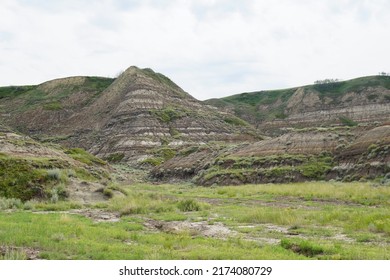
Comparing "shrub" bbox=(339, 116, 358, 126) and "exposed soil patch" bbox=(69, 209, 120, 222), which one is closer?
"exposed soil patch" bbox=(69, 209, 120, 222)

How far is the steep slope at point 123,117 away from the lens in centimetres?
11138

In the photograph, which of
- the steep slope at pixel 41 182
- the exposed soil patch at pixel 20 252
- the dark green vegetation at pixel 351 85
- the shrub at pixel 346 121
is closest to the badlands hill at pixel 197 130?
the shrub at pixel 346 121

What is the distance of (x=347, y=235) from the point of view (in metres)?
15.6

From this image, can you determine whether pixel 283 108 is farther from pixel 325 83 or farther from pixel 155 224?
pixel 155 224

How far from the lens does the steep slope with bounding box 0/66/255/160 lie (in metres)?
111

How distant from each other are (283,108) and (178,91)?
50615 mm

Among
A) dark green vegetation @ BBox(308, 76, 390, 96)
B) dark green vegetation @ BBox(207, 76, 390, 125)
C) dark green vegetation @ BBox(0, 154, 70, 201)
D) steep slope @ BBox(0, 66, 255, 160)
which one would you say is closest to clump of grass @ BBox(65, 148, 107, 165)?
dark green vegetation @ BBox(0, 154, 70, 201)

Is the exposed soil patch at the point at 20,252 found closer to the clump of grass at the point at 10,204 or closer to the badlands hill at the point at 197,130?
the clump of grass at the point at 10,204

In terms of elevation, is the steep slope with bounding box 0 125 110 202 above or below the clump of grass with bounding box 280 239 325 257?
above

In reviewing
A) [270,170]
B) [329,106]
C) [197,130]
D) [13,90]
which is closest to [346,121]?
[329,106]

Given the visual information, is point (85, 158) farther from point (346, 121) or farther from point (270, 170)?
point (346, 121)

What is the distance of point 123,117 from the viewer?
392ft

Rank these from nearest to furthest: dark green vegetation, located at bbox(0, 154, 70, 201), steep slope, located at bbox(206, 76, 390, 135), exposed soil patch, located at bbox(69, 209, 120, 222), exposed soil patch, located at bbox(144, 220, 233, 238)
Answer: exposed soil patch, located at bbox(144, 220, 233, 238) → exposed soil patch, located at bbox(69, 209, 120, 222) → dark green vegetation, located at bbox(0, 154, 70, 201) → steep slope, located at bbox(206, 76, 390, 135)

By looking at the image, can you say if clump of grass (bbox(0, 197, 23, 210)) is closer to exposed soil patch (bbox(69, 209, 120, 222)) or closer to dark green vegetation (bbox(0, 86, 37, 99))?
exposed soil patch (bbox(69, 209, 120, 222))
